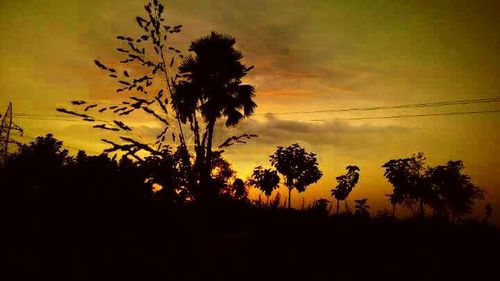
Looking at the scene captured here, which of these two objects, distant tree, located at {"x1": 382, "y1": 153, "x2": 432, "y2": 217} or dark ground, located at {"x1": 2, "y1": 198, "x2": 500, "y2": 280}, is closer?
dark ground, located at {"x1": 2, "y1": 198, "x2": 500, "y2": 280}

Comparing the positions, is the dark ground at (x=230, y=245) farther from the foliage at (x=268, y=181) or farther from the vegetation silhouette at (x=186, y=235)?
the foliage at (x=268, y=181)

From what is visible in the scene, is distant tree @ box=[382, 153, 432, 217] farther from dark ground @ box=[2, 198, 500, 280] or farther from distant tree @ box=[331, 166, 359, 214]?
dark ground @ box=[2, 198, 500, 280]

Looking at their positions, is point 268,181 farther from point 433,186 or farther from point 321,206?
point 321,206

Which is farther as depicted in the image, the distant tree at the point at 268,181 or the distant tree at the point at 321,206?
the distant tree at the point at 268,181

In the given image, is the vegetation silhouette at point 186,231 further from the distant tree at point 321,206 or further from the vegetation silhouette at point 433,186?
the vegetation silhouette at point 433,186

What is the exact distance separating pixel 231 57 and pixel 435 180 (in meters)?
36.5

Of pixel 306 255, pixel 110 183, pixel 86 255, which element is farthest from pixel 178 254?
pixel 110 183

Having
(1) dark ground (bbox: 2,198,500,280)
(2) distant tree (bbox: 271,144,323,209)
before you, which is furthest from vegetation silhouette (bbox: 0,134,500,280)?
(2) distant tree (bbox: 271,144,323,209)

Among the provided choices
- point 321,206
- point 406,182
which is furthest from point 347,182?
point 321,206

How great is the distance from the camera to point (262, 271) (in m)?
2.89

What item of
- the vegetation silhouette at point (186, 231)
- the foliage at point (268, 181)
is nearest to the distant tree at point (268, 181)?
the foliage at point (268, 181)

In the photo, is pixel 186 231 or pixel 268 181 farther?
pixel 268 181

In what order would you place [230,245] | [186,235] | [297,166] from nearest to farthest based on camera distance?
[230,245]
[186,235]
[297,166]

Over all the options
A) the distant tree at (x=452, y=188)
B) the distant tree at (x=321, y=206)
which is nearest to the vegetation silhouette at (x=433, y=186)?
the distant tree at (x=452, y=188)
